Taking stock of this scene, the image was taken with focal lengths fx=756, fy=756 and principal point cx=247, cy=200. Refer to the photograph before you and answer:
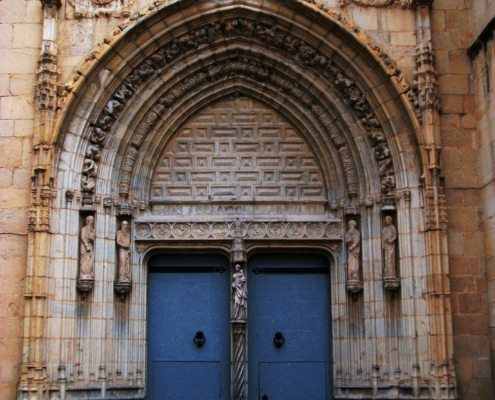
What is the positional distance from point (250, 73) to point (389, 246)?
12.2 feet

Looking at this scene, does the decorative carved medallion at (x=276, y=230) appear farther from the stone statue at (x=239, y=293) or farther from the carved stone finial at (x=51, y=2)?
the carved stone finial at (x=51, y=2)

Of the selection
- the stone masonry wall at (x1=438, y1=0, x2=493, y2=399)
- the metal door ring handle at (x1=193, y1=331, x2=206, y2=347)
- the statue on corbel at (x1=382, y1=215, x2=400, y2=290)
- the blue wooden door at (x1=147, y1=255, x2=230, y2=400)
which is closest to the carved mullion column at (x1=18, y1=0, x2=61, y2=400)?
the blue wooden door at (x1=147, y1=255, x2=230, y2=400)

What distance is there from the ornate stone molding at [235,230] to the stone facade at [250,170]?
0.03 m

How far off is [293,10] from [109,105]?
3.30m

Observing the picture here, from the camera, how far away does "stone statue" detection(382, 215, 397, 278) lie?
37.7ft

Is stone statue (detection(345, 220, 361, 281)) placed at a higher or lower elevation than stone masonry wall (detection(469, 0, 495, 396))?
lower

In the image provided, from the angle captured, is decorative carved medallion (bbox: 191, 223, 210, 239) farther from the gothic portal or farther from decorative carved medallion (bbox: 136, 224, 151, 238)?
decorative carved medallion (bbox: 136, 224, 151, 238)

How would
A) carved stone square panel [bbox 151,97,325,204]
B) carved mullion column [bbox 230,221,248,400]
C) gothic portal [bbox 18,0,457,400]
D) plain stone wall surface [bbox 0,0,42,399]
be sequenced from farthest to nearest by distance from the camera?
carved stone square panel [bbox 151,97,325,204] → carved mullion column [bbox 230,221,248,400] → gothic portal [bbox 18,0,457,400] → plain stone wall surface [bbox 0,0,42,399]

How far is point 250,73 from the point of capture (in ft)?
41.7

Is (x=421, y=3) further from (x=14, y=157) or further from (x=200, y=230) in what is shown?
(x=14, y=157)

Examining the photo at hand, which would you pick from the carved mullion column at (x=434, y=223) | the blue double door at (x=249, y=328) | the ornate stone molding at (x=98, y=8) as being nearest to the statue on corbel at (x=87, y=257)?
the blue double door at (x=249, y=328)

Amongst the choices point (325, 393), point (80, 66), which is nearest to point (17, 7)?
point (80, 66)

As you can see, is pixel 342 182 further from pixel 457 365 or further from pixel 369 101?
pixel 457 365

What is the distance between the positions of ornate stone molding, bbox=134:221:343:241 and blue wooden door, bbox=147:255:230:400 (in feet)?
1.55
